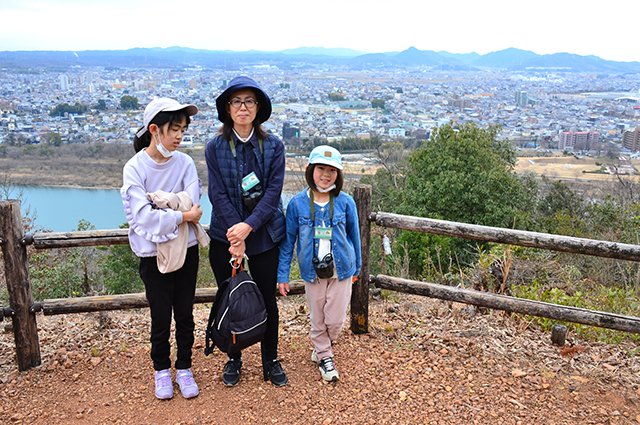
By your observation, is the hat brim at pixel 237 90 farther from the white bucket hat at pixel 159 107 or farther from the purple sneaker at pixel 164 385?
the purple sneaker at pixel 164 385

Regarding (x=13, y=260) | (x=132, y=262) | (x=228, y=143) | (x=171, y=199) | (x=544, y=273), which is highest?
(x=228, y=143)

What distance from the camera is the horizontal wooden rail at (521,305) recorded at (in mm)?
2840

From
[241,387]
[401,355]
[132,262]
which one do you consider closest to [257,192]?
[241,387]

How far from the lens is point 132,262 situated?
12.2 metres

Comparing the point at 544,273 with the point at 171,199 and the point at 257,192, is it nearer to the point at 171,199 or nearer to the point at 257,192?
the point at 257,192

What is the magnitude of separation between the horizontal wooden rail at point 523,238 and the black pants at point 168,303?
1.25 metres

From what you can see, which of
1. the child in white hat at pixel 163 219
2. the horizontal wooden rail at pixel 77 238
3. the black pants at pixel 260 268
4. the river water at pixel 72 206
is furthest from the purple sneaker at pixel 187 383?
the river water at pixel 72 206

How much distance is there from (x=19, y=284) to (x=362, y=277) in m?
2.15

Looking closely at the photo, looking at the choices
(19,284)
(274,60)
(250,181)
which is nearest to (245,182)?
(250,181)

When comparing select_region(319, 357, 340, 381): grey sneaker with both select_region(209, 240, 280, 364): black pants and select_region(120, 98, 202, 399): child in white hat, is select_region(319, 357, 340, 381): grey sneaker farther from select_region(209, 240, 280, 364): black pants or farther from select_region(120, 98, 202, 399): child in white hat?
select_region(120, 98, 202, 399): child in white hat

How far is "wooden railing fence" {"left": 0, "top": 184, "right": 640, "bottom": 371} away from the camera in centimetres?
280

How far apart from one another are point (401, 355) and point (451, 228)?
0.91 m

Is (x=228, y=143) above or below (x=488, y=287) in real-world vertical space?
above

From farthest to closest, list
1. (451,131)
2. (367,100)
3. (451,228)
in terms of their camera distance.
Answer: (367,100) → (451,131) → (451,228)
